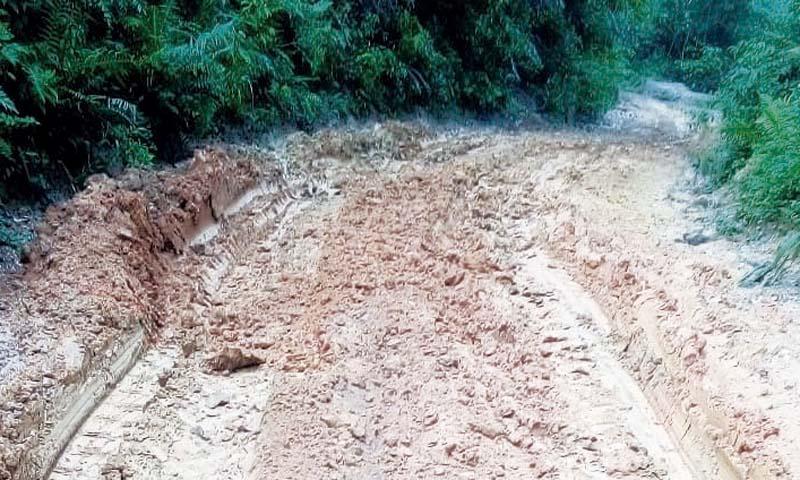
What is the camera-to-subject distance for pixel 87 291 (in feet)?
10.7

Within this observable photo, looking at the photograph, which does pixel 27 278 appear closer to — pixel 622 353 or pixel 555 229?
pixel 622 353

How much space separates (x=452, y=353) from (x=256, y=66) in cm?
382

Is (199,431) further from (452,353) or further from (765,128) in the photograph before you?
(765,128)

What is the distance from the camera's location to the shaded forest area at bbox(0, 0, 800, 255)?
3.99m

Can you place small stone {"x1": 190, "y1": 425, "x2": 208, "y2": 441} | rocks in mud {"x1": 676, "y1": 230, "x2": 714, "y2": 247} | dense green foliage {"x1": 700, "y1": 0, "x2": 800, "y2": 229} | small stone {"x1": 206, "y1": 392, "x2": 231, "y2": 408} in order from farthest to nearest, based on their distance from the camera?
1. rocks in mud {"x1": 676, "y1": 230, "x2": 714, "y2": 247}
2. dense green foliage {"x1": 700, "y1": 0, "x2": 800, "y2": 229}
3. small stone {"x1": 206, "y1": 392, "x2": 231, "y2": 408}
4. small stone {"x1": 190, "y1": 425, "x2": 208, "y2": 441}

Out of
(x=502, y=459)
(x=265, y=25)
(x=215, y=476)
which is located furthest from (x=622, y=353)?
(x=265, y=25)

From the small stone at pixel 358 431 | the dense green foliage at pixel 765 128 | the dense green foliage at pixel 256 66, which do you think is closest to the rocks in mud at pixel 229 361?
the small stone at pixel 358 431

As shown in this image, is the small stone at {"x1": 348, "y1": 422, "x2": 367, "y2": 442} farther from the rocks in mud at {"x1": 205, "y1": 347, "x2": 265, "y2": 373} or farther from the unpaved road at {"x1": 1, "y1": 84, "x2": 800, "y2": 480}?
the rocks in mud at {"x1": 205, "y1": 347, "x2": 265, "y2": 373}

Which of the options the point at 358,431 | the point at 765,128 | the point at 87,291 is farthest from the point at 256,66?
the point at 765,128

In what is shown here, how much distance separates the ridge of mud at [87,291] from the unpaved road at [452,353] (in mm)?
109

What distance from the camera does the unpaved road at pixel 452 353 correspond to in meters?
2.79

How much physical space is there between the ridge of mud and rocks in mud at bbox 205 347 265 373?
0.40m

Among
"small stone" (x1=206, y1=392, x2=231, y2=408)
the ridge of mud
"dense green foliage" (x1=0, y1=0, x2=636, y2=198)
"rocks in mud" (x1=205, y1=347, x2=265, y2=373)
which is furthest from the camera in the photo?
"dense green foliage" (x1=0, y1=0, x2=636, y2=198)

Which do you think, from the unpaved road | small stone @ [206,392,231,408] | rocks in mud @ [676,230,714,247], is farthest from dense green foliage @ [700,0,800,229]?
small stone @ [206,392,231,408]
